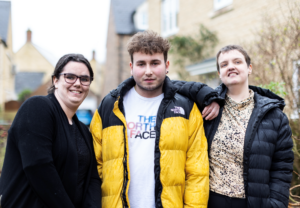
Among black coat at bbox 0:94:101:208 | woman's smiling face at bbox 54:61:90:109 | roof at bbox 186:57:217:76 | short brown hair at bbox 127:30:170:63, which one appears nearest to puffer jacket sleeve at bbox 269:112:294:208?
short brown hair at bbox 127:30:170:63

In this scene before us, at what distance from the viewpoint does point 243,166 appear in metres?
2.30

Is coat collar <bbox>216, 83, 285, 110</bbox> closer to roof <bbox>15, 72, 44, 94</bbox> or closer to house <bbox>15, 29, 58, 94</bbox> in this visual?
roof <bbox>15, 72, 44, 94</bbox>

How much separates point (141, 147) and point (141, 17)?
19366 millimetres

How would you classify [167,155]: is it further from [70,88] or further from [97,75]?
[97,75]

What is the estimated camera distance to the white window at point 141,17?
19859 millimetres

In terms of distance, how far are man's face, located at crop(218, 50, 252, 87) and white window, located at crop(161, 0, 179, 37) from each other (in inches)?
437

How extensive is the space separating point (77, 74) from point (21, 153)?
760 millimetres

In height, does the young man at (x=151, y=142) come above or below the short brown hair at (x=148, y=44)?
below

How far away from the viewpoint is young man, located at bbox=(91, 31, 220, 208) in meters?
2.20

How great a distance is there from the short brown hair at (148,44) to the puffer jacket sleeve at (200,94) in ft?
1.34

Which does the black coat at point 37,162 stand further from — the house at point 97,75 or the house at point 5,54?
the house at point 97,75

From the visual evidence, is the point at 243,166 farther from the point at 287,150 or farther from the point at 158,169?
the point at 158,169

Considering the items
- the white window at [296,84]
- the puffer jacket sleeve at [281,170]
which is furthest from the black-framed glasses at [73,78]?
the white window at [296,84]

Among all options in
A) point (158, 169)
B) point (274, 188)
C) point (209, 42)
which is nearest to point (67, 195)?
point (158, 169)
